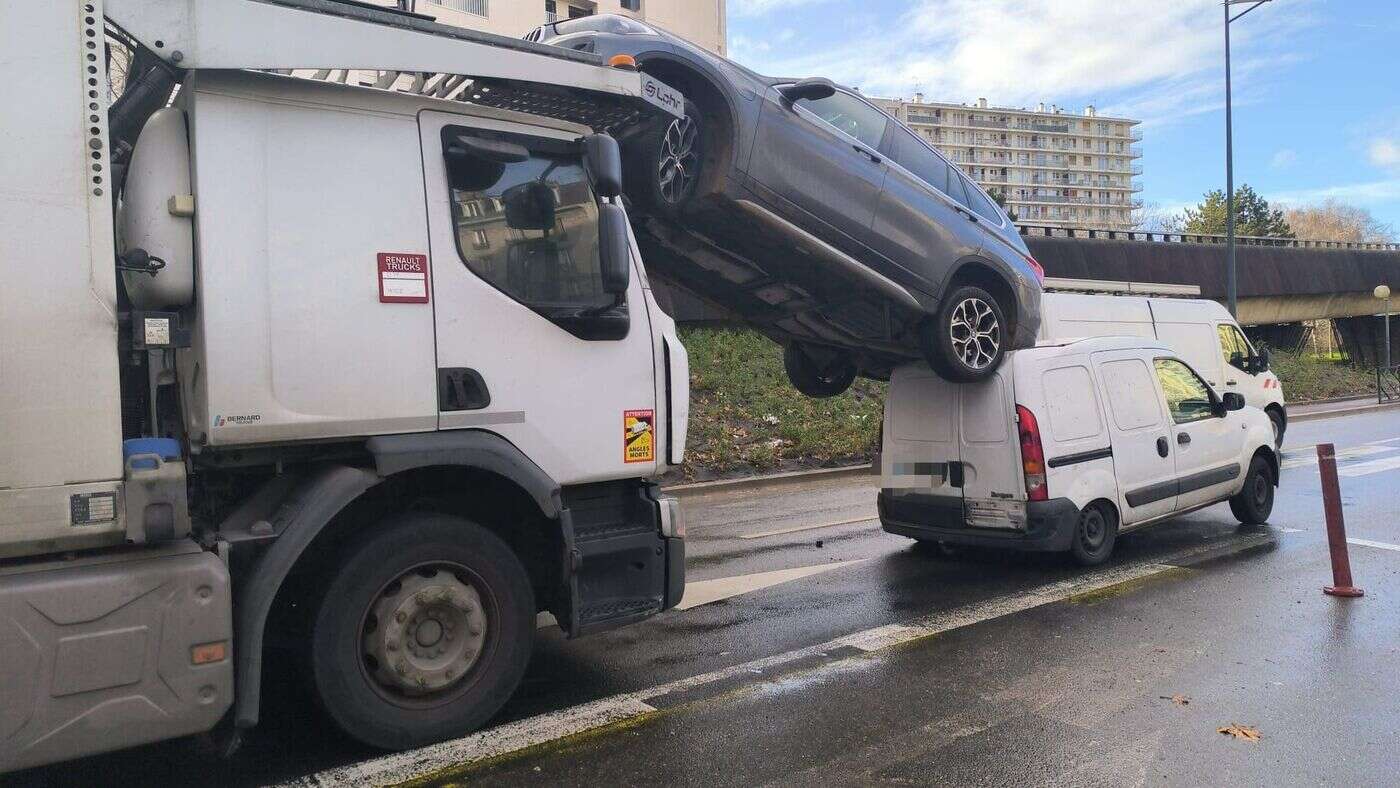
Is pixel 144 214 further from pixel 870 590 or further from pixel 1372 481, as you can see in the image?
pixel 1372 481

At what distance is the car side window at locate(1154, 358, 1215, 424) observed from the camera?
7.86 metres

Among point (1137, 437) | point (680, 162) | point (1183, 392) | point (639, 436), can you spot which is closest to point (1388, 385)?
point (1183, 392)

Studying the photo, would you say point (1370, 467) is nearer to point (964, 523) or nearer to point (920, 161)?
point (964, 523)

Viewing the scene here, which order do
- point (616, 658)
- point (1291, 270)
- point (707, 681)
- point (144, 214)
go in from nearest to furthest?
point (144, 214) < point (707, 681) < point (616, 658) < point (1291, 270)

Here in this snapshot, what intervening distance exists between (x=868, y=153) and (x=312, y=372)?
14.4ft

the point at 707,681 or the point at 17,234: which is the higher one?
the point at 17,234

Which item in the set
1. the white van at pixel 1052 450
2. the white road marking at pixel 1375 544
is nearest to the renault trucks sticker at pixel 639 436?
the white van at pixel 1052 450

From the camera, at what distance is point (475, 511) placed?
429cm

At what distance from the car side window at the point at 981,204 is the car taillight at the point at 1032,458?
1.88m

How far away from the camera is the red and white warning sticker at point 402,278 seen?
3881mm

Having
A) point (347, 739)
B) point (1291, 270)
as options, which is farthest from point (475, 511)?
point (1291, 270)

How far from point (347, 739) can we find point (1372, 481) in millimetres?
12042

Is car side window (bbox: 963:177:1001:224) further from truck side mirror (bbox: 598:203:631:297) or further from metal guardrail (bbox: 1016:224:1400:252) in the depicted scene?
metal guardrail (bbox: 1016:224:1400:252)

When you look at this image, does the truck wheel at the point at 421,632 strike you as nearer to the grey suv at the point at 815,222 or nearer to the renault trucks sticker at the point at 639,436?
the renault trucks sticker at the point at 639,436
